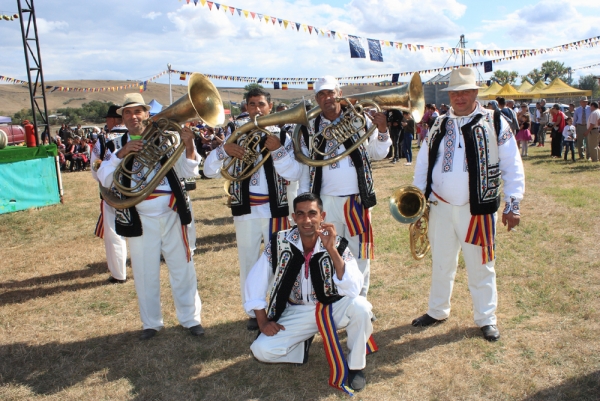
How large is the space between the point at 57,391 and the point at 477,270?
318cm

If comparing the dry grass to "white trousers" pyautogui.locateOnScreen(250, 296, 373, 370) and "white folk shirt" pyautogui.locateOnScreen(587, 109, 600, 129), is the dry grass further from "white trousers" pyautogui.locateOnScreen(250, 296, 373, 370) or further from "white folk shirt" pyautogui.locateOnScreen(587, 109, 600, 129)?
"white folk shirt" pyautogui.locateOnScreen(587, 109, 600, 129)

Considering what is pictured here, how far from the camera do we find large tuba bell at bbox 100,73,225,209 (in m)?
3.70

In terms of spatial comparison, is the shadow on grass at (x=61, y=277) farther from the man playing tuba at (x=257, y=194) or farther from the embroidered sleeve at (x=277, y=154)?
the embroidered sleeve at (x=277, y=154)

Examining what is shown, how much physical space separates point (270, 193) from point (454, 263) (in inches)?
62.9

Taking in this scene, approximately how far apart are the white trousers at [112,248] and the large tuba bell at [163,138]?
5.68 ft

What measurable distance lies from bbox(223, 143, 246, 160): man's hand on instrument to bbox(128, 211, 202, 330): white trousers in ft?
2.46

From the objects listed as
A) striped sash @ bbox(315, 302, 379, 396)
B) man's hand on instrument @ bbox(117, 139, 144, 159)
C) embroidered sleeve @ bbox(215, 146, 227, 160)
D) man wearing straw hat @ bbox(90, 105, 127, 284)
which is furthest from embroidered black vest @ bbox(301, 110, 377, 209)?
man wearing straw hat @ bbox(90, 105, 127, 284)

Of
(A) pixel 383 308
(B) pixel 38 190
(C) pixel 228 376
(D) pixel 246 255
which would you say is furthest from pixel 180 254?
(B) pixel 38 190

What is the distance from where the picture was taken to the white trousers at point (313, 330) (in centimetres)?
321

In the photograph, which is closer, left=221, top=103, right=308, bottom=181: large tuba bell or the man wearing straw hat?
left=221, top=103, right=308, bottom=181: large tuba bell

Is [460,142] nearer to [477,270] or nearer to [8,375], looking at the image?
[477,270]

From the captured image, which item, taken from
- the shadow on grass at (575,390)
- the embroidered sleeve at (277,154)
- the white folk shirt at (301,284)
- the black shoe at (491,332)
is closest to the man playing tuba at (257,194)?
the embroidered sleeve at (277,154)

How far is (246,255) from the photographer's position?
159 inches

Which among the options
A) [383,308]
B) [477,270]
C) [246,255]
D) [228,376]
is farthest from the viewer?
[383,308]
